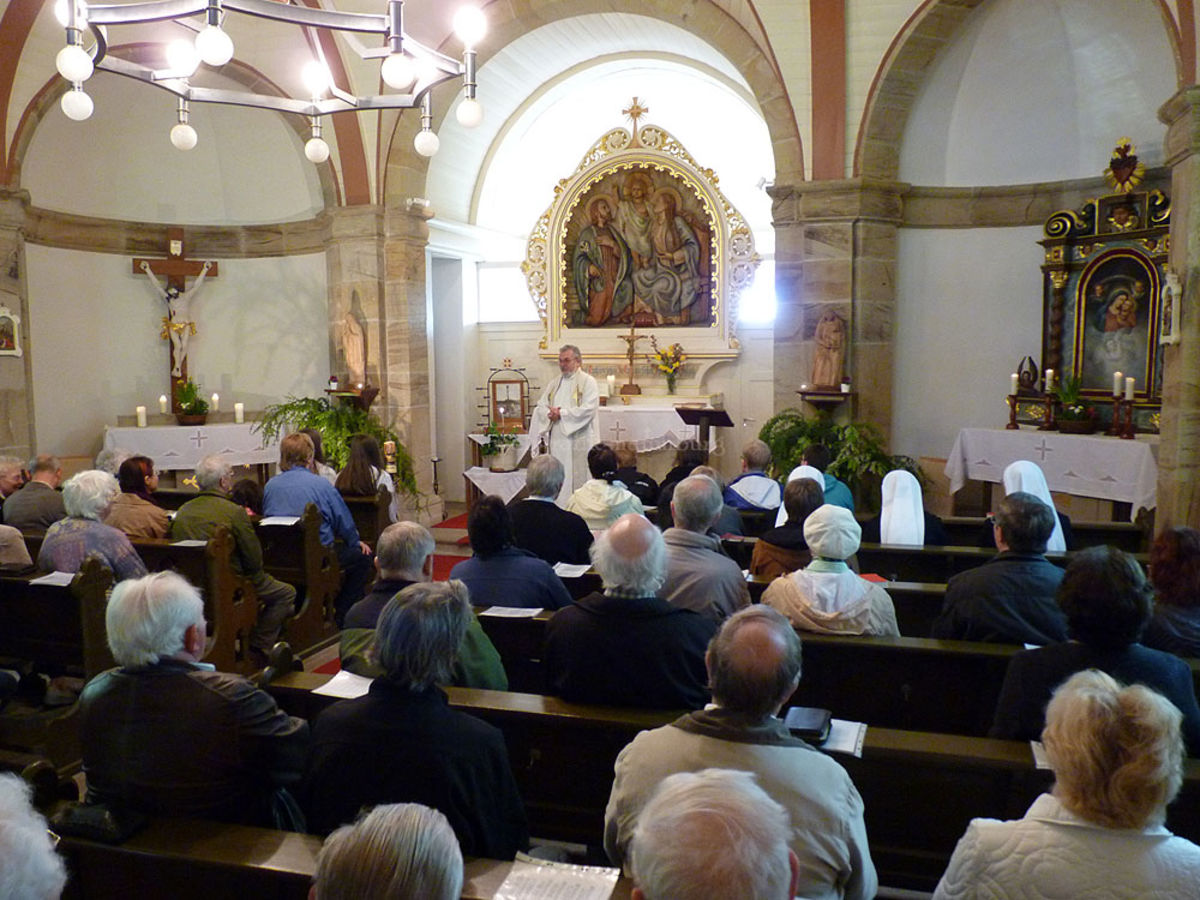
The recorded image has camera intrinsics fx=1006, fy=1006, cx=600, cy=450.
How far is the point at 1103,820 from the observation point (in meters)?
1.78

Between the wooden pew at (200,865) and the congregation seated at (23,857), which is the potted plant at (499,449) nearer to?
the wooden pew at (200,865)

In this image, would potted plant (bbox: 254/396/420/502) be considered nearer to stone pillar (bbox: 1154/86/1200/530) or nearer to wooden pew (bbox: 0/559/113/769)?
wooden pew (bbox: 0/559/113/769)

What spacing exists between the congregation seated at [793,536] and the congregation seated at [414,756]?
2326 millimetres

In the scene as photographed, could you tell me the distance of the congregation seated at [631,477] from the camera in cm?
833

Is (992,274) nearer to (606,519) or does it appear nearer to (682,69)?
(682,69)

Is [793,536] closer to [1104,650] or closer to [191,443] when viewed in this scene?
[1104,650]

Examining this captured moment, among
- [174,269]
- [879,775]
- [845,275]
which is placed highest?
[174,269]

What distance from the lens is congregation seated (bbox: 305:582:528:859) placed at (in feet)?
7.44

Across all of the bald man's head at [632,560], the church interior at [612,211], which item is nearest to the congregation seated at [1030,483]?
the church interior at [612,211]

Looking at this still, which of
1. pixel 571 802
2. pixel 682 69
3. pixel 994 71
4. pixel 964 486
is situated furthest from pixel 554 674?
pixel 682 69

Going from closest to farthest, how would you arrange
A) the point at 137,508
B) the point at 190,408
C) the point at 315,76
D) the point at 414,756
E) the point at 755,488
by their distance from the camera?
the point at 414,756 → the point at 137,508 → the point at 315,76 → the point at 755,488 → the point at 190,408

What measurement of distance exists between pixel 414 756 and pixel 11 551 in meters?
3.59

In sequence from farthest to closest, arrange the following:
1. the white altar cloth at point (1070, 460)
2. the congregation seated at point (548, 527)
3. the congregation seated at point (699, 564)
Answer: the white altar cloth at point (1070, 460), the congregation seated at point (548, 527), the congregation seated at point (699, 564)

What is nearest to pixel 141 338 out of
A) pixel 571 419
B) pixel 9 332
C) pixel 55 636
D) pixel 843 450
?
pixel 9 332
